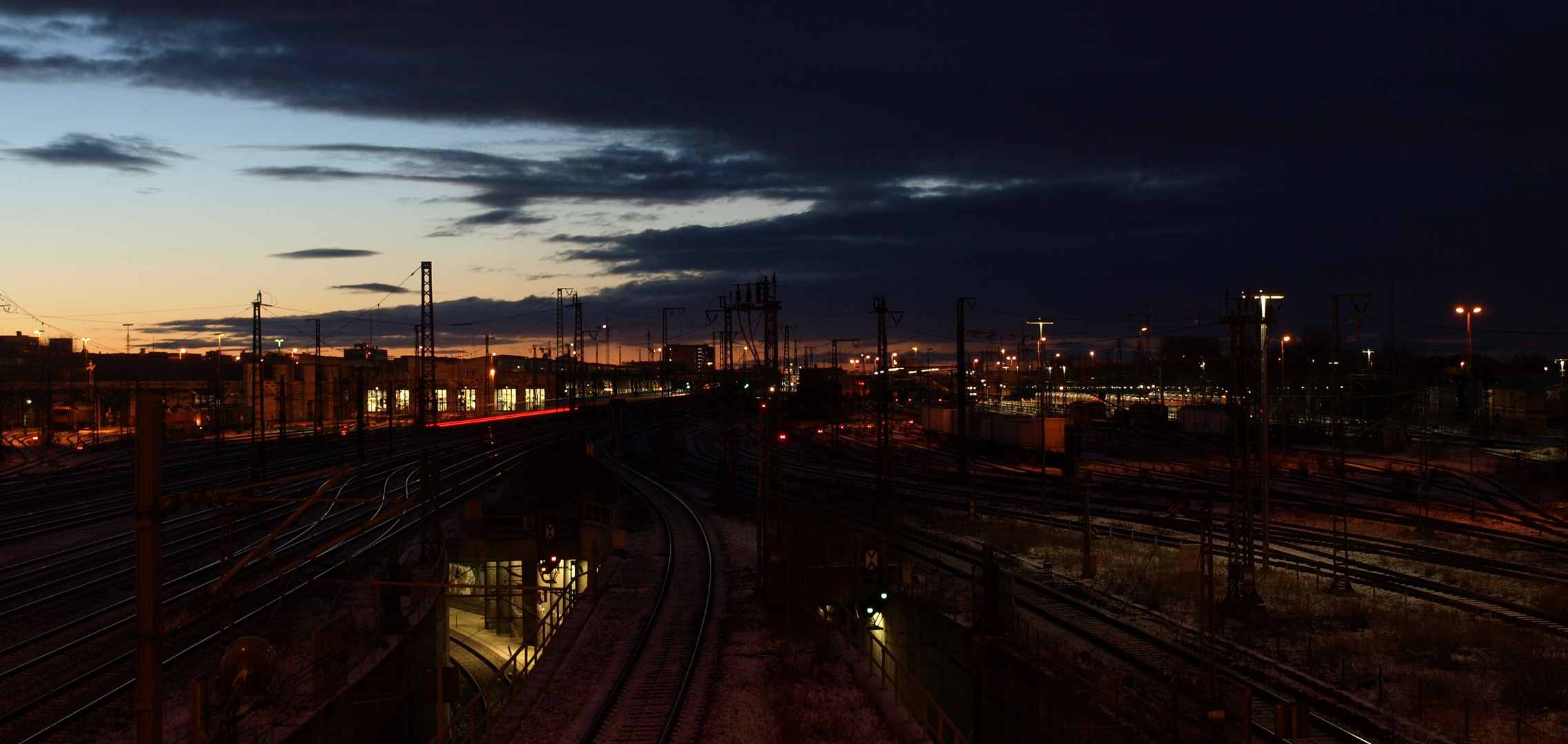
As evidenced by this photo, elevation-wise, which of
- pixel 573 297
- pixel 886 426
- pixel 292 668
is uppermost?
pixel 573 297

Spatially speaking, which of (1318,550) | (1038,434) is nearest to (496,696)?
(1318,550)

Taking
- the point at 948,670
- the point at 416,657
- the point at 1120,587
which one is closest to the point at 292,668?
the point at 416,657

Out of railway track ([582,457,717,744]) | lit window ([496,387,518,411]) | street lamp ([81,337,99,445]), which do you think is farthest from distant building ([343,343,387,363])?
railway track ([582,457,717,744])

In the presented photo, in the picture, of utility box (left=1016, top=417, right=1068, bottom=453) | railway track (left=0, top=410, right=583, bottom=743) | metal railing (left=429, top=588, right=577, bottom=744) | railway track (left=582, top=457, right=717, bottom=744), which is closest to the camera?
metal railing (left=429, top=588, right=577, bottom=744)

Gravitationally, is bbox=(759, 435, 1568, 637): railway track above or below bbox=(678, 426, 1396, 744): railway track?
above

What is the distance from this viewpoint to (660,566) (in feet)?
87.3

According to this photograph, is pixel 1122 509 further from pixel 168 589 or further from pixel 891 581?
pixel 168 589

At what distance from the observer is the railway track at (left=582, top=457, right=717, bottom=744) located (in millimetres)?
14602

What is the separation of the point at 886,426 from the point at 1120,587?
1264 centimetres

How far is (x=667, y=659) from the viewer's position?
714 inches

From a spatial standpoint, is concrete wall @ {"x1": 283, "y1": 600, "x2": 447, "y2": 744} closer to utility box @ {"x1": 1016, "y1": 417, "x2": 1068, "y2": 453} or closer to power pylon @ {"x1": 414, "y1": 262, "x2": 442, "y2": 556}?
power pylon @ {"x1": 414, "y1": 262, "x2": 442, "y2": 556}

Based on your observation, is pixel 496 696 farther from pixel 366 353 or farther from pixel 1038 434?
pixel 366 353

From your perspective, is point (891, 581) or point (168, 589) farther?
point (891, 581)

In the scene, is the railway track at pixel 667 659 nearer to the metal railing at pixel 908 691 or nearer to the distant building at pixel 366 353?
the metal railing at pixel 908 691
